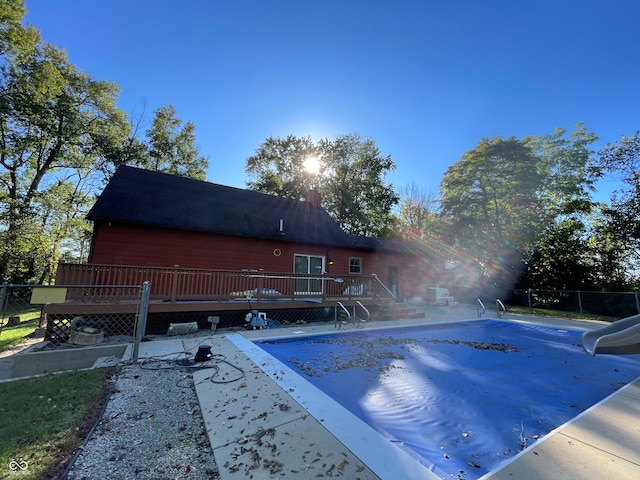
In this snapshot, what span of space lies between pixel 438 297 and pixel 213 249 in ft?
46.5

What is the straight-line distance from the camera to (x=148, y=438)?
282 centimetres

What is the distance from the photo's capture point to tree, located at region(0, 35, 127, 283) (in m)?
16.6

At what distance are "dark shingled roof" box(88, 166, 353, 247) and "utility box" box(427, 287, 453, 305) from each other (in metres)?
7.19

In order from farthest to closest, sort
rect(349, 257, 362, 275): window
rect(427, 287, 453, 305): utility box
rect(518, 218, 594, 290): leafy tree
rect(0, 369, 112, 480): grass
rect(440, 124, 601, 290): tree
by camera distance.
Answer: rect(440, 124, 601, 290): tree, rect(518, 218, 594, 290): leafy tree, rect(427, 287, 453, 305): utility box, rect(349, 257, 362, 275): window, rect(0, 369, 112, 480): grass

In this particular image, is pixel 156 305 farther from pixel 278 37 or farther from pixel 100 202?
pixel 278 37

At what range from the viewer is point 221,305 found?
8.27 meters

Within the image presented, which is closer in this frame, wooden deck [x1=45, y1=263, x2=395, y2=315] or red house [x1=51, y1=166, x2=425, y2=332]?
wooden deck [x1=45, y1=263, x2=395, y2=315]

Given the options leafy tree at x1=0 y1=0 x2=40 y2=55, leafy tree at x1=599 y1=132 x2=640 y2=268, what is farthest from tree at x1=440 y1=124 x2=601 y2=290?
leafy tree at x1=0 y1=0 x2=40 y2=55

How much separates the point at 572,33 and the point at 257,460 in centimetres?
1452

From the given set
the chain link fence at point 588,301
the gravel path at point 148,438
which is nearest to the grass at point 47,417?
the gravel path at point 148,438

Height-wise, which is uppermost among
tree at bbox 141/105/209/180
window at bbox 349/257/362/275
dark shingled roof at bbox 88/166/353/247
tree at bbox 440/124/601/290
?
tree at bbox 141/105/209/180

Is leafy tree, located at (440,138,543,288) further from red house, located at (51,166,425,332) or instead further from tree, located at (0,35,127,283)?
tree, located at (0,35,127,283)

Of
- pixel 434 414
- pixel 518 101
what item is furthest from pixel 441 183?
pixel 434 414

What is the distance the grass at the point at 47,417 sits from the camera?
2404 mm
